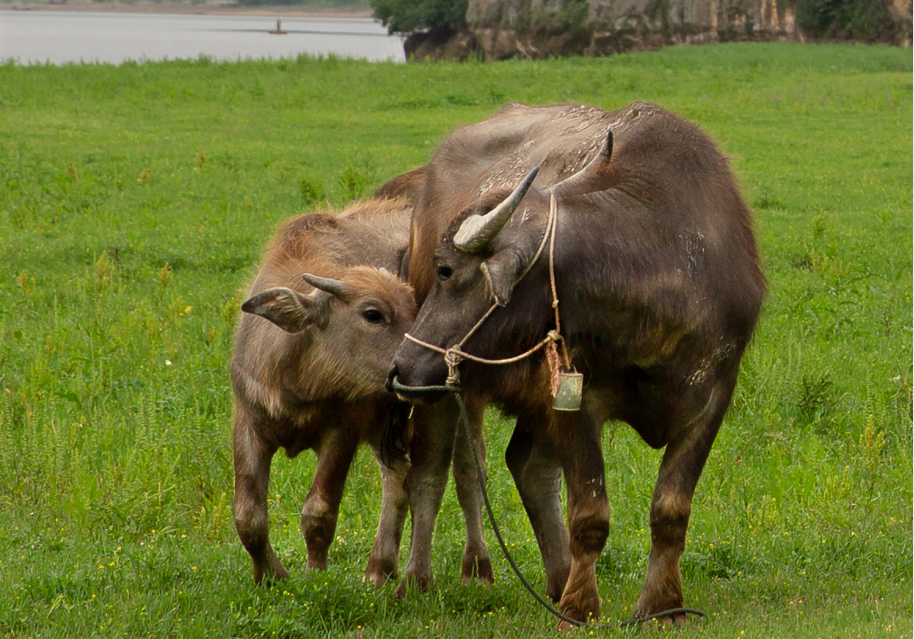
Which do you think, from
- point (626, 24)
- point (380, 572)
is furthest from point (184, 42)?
point (380, 572)

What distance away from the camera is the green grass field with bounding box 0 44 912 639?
17.2 ft

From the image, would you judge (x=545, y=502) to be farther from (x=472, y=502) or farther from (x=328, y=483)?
(x=328, y=483)

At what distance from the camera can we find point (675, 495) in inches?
199

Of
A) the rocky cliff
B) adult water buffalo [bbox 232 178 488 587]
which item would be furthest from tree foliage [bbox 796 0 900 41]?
adult water buffalo [bbox 232 178 488 587]

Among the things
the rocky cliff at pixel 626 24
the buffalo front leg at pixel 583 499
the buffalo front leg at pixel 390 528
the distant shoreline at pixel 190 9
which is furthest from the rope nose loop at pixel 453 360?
the distant shoreline at pixel 190 9

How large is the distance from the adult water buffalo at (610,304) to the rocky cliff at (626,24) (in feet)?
144

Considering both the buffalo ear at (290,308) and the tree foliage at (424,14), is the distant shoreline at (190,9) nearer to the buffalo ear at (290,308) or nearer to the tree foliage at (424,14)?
the tree foliage at (424,14)

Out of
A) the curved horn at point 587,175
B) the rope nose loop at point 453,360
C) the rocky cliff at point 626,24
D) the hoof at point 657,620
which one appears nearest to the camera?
the rope nose loop at point 453,360

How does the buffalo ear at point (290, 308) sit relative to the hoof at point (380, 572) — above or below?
above

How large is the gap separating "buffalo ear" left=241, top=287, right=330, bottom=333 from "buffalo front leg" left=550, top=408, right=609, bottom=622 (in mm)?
1205

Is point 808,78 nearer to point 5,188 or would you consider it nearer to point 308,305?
point 5,188

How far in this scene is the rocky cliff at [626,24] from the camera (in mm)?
47344

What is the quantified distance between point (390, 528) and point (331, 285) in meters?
1.43

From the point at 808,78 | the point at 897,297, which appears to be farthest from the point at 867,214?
the point at 808,78
